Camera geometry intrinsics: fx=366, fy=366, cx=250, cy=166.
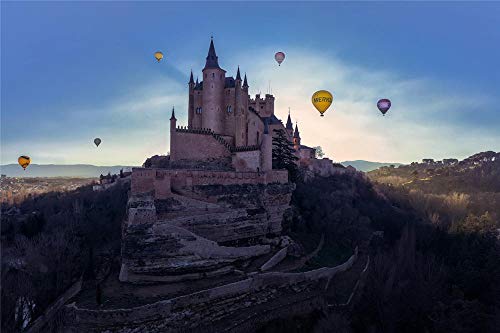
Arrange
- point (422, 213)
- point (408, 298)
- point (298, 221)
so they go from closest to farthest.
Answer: point (408, 298), point (298, 221), point (422, 213)

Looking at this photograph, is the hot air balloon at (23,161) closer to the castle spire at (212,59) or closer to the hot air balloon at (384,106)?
the castle spire at (212,59)

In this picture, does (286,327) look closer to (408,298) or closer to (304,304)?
(304,304)

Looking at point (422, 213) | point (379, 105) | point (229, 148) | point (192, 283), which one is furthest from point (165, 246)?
point (422, 213)

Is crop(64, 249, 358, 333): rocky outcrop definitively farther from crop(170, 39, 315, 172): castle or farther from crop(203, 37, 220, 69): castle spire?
crop(203, 37, 220, 69): castle spire

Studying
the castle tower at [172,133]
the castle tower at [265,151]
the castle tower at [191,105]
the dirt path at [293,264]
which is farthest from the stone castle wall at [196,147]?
the dirt path at [293,264]

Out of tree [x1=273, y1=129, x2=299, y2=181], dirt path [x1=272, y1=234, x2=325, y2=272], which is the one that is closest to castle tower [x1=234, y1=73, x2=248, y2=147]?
tree [x1=273, y1=129, x2=299, y2=181]

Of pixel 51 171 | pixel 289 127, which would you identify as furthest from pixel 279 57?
pixel 51 171

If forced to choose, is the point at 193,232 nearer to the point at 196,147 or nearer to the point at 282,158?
the point at 196,147
